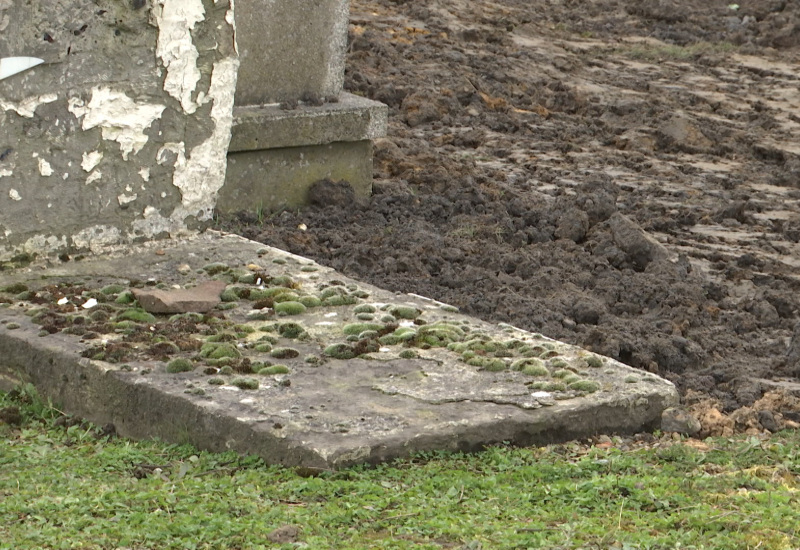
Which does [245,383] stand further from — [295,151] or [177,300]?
[295,151]

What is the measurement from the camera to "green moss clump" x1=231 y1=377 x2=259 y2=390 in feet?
12.6

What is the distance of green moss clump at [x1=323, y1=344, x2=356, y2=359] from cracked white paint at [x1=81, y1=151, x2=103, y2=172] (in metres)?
1.25

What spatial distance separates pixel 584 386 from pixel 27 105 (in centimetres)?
213

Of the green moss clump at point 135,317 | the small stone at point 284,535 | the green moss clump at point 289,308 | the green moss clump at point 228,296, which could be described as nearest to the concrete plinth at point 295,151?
the green moss clump at point 228,296

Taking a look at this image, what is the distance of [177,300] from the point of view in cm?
443

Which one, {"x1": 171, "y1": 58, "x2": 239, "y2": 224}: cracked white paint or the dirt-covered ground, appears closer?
{"x1": 171, "y1": 58, "x2": 239, "y2": 224}: cracked white paint

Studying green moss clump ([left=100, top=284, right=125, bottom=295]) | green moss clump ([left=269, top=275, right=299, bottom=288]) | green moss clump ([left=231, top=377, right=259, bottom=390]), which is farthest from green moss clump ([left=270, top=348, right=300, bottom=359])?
green moss clump ([left=100, top=284, right=125, bottom=295])

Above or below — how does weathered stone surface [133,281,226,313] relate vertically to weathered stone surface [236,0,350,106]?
below

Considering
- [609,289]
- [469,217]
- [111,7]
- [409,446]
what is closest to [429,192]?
[469,217]

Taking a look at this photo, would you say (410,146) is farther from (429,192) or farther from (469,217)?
(469,217)

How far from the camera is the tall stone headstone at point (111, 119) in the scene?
4.64 meters

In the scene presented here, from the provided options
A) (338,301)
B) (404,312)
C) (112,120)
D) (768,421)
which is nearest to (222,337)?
(338,301)

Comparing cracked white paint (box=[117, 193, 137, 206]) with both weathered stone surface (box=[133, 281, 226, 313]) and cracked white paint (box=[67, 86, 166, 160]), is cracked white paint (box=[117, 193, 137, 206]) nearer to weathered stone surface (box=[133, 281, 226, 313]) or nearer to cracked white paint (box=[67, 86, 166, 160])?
cracked white paint (box=[67, 86, 166, 160])

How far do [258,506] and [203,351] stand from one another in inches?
36.8
